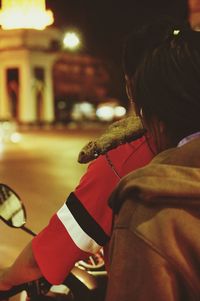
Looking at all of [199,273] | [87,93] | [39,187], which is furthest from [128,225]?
[87,93]

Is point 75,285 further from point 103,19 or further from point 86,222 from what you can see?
point 103,19

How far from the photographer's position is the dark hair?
1377 mm

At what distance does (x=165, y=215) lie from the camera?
1260 millimetres

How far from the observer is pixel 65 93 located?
5084cm

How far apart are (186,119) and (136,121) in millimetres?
604

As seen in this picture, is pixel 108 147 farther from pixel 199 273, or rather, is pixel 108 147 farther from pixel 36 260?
pixel 199 273

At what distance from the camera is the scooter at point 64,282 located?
7.71ft

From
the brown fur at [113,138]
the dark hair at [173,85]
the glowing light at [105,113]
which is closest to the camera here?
the dark hair at [173,85]

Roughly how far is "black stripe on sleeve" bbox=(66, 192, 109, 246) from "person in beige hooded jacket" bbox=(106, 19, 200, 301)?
1.42 feet

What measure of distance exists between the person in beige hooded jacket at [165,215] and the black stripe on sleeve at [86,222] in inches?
17.1

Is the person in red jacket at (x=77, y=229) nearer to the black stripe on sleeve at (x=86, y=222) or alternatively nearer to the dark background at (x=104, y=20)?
the black stripe on sleeve at (x=86, y=222)

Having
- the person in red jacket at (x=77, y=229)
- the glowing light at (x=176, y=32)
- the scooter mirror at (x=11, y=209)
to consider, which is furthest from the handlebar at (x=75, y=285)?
the glowing light at (x=176, y=32)

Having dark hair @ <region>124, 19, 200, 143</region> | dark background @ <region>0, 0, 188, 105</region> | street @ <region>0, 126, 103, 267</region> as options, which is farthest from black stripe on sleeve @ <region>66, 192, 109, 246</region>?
dark background @ <region>0, 0, 188, 105</region>

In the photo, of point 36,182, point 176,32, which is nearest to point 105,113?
point 36,182
